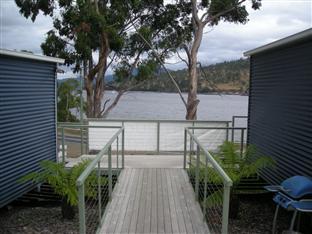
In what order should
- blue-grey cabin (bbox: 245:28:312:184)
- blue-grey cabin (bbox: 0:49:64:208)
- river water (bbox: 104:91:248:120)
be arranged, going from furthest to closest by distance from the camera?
1. river water (bbox: 104:91:248:120)
2. blue-grey cabin (bbox: 0:49:64:208)
3. blue-grey cabin (bbox: 245:28:312:184)

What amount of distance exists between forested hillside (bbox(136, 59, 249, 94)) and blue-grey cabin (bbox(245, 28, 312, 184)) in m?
11.0

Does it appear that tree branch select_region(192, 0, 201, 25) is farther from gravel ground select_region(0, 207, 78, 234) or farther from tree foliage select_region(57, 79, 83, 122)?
tree foliage select_region(57, 79, 83, 122)

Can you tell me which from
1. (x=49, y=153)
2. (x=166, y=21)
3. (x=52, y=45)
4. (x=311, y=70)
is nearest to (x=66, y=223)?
(x=49, y=153)

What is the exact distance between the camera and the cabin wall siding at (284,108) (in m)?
5.92

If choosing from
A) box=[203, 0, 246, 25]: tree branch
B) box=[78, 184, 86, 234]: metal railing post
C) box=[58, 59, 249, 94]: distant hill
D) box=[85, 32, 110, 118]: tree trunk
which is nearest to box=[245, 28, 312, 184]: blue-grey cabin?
box=[78, 184, 86, 234]: metal railing post

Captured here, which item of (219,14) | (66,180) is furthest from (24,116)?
(219,14)

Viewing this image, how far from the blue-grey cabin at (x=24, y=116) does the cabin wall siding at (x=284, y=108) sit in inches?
183

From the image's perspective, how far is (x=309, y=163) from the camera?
5746 millimetres

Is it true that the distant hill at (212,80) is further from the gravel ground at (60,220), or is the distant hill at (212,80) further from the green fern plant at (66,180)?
the green fern plant at (66,180)

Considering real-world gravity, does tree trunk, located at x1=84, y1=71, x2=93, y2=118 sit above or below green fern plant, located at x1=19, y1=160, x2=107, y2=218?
above

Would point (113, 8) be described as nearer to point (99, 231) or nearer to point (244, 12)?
point (244, 12)

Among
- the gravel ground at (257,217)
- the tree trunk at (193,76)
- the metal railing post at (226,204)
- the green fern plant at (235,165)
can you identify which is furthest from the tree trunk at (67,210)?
the tree trunk at (193,76)

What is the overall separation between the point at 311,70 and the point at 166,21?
14.1 m

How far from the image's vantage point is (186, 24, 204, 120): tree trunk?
18094 millimetres
